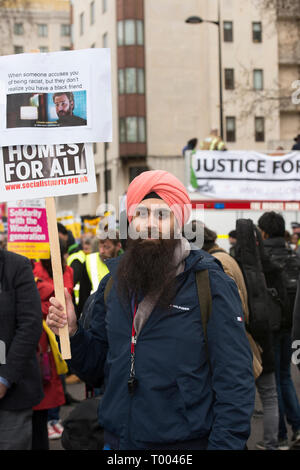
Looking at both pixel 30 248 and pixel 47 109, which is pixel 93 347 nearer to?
pixel 47 109

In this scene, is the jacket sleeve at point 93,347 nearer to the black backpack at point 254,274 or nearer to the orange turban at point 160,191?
the orange turban at point 160,191

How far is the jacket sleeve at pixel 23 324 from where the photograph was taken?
376 cm

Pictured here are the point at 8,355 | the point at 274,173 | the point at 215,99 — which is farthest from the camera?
the point at 215,99

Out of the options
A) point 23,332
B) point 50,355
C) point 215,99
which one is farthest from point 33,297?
point 215,99

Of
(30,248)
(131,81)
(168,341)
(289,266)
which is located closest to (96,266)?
(30,248)

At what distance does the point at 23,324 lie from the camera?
3854mm

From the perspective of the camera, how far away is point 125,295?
2656 mm

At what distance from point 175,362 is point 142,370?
5.3 inches

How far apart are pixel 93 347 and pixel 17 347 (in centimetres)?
109

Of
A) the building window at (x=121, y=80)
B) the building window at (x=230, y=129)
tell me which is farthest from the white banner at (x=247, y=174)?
the building window at (x=230, y=129)

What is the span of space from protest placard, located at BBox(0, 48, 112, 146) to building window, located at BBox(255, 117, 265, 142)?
43.1 meters

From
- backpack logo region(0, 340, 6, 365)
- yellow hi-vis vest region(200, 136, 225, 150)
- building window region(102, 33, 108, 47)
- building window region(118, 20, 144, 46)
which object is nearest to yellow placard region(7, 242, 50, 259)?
backpack logo region(0, 340, 6, 365)
